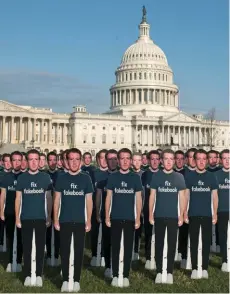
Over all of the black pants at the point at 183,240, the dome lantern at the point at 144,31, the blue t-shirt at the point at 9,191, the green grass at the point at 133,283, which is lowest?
the green grass at the point at 133,283

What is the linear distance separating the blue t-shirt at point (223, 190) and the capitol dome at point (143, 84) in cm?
10165

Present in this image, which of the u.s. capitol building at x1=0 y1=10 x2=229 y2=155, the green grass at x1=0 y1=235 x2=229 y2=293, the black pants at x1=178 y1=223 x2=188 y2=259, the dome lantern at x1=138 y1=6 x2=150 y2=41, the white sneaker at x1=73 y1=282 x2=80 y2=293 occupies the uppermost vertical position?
the dome lantern at x1=138 y1=6 x2=150 y2=41

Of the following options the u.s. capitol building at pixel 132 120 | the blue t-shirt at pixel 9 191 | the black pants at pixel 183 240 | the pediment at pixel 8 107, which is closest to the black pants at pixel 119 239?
the black pants at pixel 183 240

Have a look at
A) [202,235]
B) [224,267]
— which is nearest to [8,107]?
[224,267]

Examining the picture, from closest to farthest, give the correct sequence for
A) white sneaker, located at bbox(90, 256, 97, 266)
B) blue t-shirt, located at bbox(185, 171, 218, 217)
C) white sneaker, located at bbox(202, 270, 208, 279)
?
1. blue t-shirt, located at bbox(185, 171, 218, 217)
2. white sneaker, located at bbox(202, 270, 208, 279)
3. white sneaker, located at bbox(90, 256, 97, 266)

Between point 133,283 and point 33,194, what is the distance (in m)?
2.29

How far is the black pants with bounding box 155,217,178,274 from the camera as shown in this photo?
828 centimetres

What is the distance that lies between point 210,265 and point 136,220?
2.62 m

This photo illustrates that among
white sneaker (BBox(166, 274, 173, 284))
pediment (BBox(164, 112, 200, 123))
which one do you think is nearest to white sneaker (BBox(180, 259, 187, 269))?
white sneaker (BBox(166, 274, 173, 284))

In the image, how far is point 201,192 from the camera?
862 cm

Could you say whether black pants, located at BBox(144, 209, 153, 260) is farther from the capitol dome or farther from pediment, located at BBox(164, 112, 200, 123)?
the capitol dome

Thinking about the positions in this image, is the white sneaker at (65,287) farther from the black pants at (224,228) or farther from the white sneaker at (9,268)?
the black pants at (224,228)

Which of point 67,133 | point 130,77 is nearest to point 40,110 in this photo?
point 67,133

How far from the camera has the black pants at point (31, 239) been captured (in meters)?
8.17
